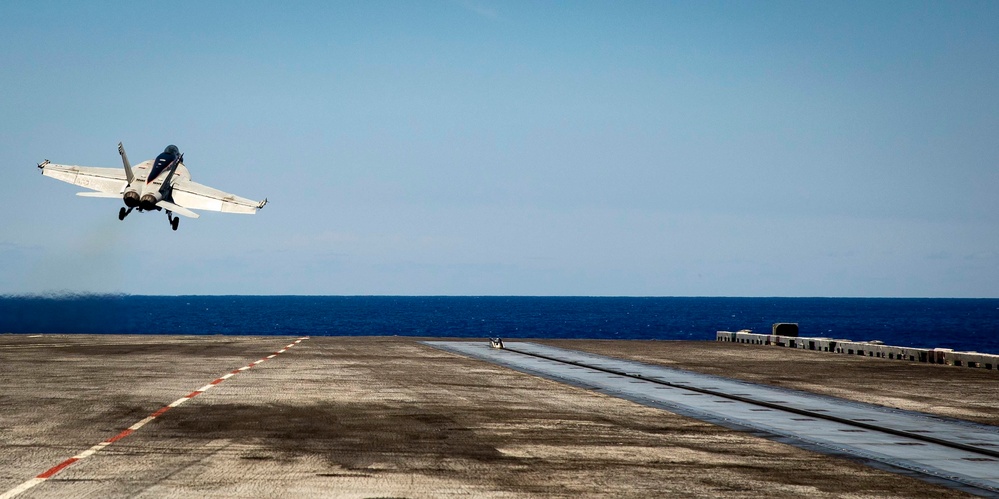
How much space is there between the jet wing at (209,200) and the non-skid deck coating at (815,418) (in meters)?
20.2

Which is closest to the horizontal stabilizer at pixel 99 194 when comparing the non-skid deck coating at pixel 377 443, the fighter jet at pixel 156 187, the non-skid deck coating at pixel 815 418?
the fighter jet at pixel 156 187

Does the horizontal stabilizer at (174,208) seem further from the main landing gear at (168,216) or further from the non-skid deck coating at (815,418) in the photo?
the non-skid deck coating at (815,418)

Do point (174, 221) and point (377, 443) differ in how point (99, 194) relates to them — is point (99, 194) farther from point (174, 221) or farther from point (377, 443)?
point (377, 443)

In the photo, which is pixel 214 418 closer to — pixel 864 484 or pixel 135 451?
pixel 135 451

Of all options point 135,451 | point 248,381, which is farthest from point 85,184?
point 135,451

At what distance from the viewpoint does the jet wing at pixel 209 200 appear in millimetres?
50250

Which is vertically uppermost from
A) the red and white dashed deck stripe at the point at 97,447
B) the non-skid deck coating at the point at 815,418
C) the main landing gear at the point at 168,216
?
the main landing gear at the point at 168,216

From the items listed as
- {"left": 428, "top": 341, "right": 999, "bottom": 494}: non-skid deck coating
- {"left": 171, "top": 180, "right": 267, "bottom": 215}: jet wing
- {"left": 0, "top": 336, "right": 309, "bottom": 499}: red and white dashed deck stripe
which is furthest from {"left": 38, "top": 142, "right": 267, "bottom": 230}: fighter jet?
{"left": 428, "top": 341, "right": 999, "bottom": 494}: non-skid deck coating

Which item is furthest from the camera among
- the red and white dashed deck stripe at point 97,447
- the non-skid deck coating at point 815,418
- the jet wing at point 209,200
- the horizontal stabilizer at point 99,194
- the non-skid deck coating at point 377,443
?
the jet wing at point 209,200

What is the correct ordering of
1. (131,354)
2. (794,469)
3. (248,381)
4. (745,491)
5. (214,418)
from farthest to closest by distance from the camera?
(131,354), (248,381), (214,418), (794,469), (745,491)

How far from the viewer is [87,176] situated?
4938 cm

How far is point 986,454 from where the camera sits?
17000mm

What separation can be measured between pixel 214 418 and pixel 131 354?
82.4 ft

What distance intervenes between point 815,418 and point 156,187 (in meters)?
34.7
